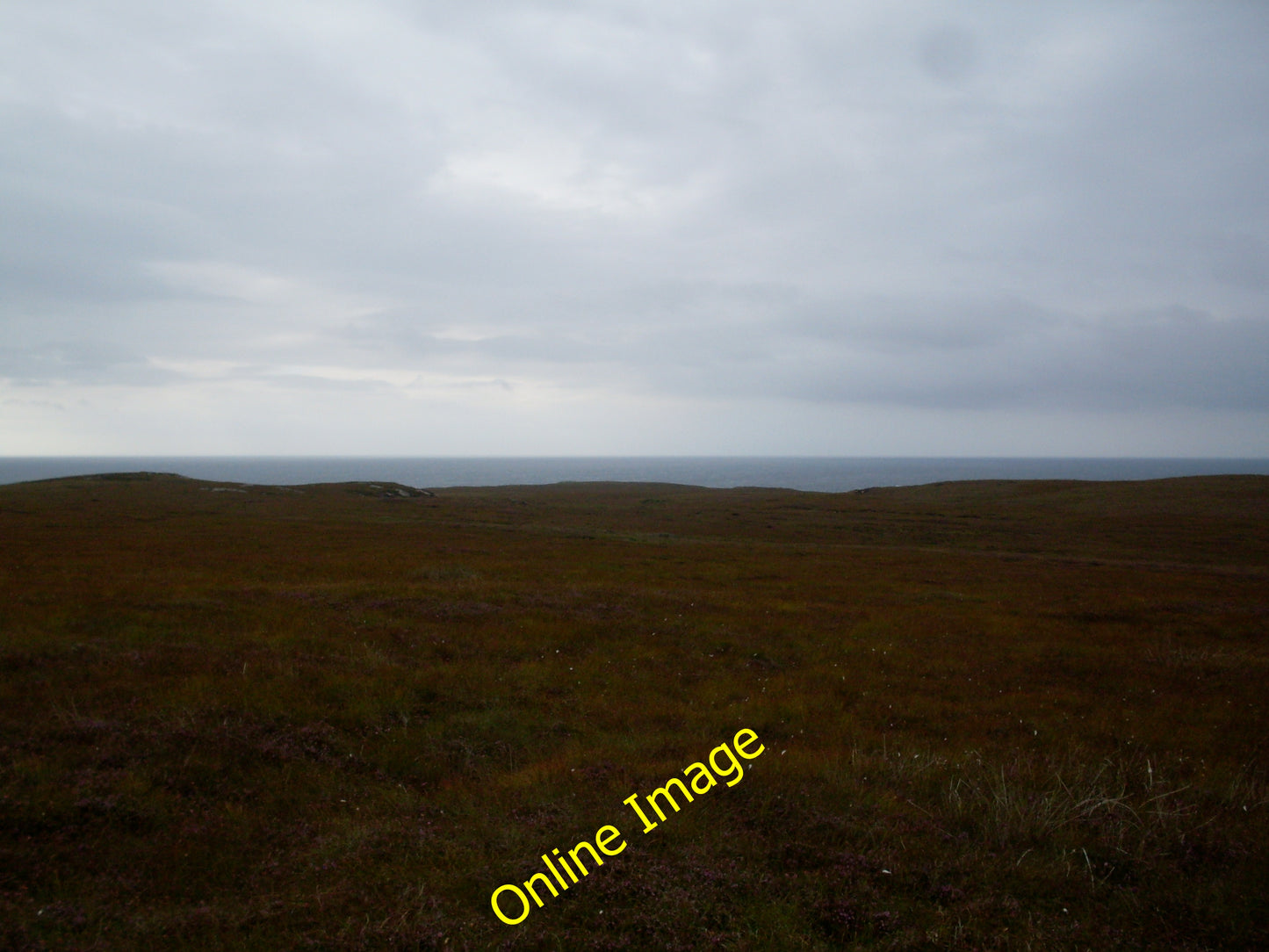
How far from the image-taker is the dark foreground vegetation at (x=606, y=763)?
19.2ft

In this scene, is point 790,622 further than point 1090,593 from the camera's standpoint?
No

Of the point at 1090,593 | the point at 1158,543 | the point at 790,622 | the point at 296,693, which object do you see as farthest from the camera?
the point at 1158,543

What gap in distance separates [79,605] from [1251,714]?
79.8 ft

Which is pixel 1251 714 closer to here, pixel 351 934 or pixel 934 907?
pixel 934 907

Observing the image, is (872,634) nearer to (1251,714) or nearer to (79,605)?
(1251,714)

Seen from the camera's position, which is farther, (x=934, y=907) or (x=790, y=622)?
(x=790, y=622)

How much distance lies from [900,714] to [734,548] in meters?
30.0

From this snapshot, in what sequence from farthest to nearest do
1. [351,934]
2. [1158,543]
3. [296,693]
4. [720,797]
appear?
[1158,543] < [296,693] < [720,797] < [351,934]

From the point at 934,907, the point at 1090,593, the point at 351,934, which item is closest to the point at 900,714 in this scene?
the point at 934,907

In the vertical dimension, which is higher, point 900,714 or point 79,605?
point 79,605

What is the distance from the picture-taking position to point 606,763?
8.67m

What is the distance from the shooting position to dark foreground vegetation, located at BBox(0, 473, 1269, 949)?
584 centimetres

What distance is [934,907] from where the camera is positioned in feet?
20.0

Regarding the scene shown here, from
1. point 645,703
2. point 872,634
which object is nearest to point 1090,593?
point 872,634
